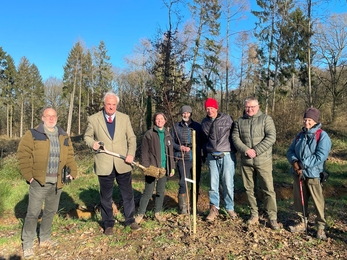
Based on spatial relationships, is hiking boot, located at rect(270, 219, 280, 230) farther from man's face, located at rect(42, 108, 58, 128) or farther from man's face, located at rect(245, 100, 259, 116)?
man's face, located at rect(42, 108, 58, 128)

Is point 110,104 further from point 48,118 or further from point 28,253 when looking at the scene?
point 28,253

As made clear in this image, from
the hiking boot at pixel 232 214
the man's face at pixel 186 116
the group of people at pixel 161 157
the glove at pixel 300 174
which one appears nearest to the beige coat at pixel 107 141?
the group of people at pixel 161 157

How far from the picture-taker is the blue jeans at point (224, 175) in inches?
181

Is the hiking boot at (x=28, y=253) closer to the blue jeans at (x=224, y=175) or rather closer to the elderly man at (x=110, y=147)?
the elderly man at (x=110, y=147)

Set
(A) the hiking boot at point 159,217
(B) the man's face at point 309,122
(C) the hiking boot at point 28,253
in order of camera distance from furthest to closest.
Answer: (A) the hiking boot at point 159,217 → (B) the man's face at point 309,122 → (C) the hiking boot at point 28,253

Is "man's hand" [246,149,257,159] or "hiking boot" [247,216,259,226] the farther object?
"hiking boot" [247,216,259,226]

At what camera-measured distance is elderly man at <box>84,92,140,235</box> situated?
4.18 meters

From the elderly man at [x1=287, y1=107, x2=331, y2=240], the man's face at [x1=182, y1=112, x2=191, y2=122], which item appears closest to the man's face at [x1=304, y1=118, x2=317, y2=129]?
the elderly man at [x1=287, y1=107, x2=331, y2=240]

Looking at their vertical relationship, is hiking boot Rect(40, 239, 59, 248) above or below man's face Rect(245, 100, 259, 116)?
below

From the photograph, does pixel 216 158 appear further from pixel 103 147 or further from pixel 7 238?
pixel 7 238

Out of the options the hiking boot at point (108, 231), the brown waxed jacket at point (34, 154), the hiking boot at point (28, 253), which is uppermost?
the brown waxed jacket at point (34, 154)

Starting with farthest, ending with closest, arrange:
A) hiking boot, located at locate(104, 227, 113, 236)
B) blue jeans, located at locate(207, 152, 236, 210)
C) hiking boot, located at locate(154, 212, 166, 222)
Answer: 1. hiking boot, located at locate(154, 212, 166, 222)
2. blue jeans, located at locate(207, 152, 236, 210)
3. hiking boot, located at locate(104, 227, 113, 236)

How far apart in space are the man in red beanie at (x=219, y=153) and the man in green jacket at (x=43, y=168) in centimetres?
233

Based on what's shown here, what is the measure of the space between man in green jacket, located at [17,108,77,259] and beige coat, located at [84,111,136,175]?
1.37 feet
